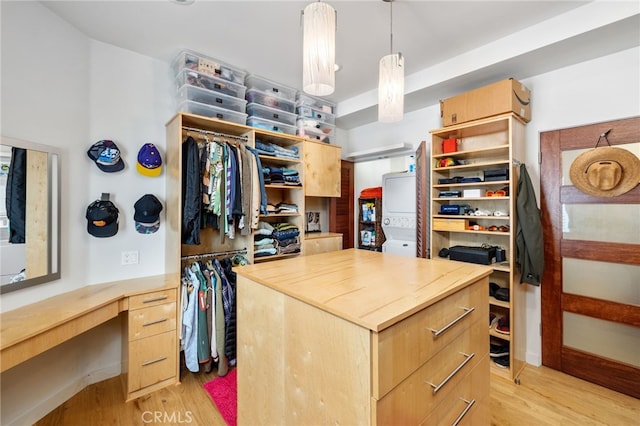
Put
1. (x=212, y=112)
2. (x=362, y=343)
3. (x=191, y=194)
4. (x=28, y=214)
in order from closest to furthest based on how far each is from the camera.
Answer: (x=362, y=343), (x=28, y=214), (x=191, y=194), (x=212, y=112)

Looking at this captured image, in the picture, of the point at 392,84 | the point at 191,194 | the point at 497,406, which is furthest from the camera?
the point at 191,194

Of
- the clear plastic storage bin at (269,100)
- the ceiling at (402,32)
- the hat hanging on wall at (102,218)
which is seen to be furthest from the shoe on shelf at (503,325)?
the hat hanging on wall at (102,218)

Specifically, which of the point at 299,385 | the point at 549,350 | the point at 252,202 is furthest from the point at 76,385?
the point at 549,350

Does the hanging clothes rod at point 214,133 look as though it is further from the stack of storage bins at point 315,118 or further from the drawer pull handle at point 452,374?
the drawer pull handle at point 452,374

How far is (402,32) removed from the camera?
6.93ft

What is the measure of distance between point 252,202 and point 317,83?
1.40m

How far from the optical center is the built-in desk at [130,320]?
1.52 meters

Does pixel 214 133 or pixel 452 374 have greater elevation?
pixel 214 133

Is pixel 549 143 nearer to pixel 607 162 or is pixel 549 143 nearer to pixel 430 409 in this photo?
pixel 607 162

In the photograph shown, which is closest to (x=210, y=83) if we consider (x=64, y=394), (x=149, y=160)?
(x=149, y=160)

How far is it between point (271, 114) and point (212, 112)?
61cm

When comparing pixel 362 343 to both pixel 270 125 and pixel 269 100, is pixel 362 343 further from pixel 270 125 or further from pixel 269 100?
pixel 269 100

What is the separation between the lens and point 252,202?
248 centimetres

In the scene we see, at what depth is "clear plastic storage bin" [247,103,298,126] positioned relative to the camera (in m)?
2.69
